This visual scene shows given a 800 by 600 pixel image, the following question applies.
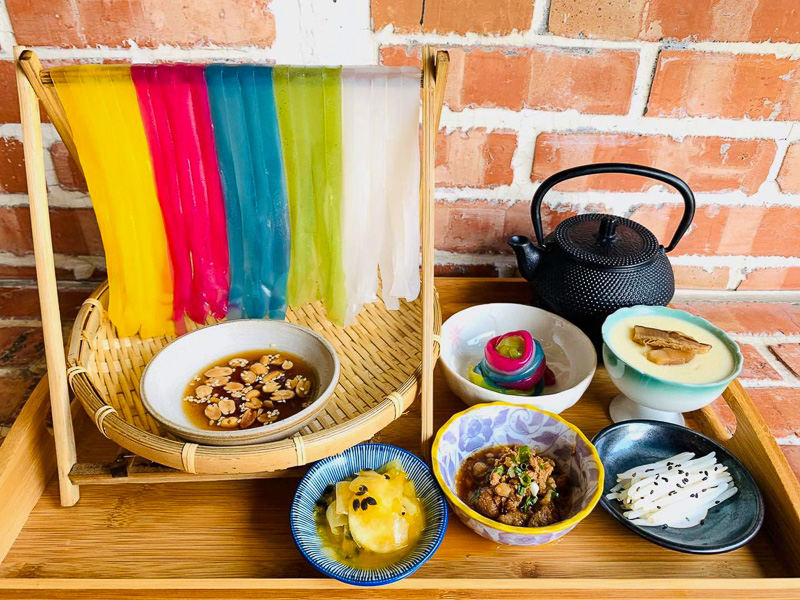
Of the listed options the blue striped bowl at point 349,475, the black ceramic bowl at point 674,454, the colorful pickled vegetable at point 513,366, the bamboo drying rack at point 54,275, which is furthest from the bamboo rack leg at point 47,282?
the black ceramic bowl at point 674,454

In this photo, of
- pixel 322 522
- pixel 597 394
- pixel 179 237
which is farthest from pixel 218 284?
pixel 597 394

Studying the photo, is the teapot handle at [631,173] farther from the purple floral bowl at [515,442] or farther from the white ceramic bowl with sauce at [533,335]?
the purple floral bowl at [515,442]

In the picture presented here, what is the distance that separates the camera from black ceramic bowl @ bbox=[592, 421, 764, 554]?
0.67 m

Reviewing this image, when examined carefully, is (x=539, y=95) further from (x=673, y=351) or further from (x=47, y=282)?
(x=47, y=282)

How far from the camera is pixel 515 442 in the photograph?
80cm

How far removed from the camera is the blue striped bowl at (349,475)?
0.62m

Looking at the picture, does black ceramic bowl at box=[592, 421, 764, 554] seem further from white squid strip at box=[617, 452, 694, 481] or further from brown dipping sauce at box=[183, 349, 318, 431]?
brown dipping sauce at box=[183, 349, 318, 431]

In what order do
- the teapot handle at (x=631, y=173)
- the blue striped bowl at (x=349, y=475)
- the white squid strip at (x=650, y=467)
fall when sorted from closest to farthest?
the blue striped bowl at (x=349, y=475), the white squid strip at (x=650, y=467), the teapot handle at (x=631, y=173)

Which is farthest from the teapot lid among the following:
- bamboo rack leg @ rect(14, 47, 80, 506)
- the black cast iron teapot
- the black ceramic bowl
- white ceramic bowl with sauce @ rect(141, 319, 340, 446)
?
bamboo rack leg @ rect(14, 47, 80, 506)

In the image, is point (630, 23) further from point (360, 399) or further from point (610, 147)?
point (360, 399)

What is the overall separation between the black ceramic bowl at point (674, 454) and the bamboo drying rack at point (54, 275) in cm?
24

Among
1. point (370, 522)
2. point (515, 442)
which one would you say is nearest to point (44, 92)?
point (370, 522)

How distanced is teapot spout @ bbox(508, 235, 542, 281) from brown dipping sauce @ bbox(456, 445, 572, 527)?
1.05ft

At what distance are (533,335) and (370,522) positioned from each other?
1.51 ft
